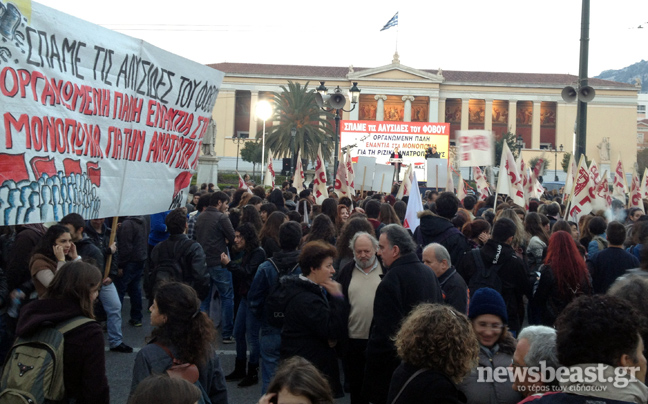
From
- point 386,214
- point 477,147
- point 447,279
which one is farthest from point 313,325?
point 477,147

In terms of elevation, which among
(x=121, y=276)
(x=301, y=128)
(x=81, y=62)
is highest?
(x=301, y=128)

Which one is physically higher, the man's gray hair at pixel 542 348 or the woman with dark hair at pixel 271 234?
the woman with dark hair at pixel 271 234

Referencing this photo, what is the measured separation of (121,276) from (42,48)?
4.04 meters

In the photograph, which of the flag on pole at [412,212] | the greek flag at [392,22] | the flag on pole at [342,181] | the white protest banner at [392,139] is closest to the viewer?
the flag on pole at [412,212]

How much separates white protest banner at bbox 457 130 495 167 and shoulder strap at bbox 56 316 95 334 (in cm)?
931

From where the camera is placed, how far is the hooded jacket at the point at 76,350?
9.20ft

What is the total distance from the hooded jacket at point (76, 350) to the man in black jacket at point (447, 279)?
2.23 m

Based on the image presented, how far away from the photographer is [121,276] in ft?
23.6

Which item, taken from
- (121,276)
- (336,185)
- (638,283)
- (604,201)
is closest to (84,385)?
(638,283)

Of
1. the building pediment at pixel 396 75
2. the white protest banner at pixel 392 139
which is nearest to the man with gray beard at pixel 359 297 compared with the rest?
the white protest banner at pixel 392 139

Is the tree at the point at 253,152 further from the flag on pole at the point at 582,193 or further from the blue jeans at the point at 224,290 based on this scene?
the blue jeans at the point at 224,290

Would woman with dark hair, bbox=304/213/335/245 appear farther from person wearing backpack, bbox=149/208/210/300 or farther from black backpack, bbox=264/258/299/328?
black backpack, bbox=264/258/299/328

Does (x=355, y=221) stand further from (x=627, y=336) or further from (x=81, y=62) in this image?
(x=627, y=336)

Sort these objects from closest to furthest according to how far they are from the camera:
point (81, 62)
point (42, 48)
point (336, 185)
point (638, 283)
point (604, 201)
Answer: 1. point (638, 283)
2. point (42, 48)
3. point (81, 62)
4. point (604, 201)
5. point (336, 185)
